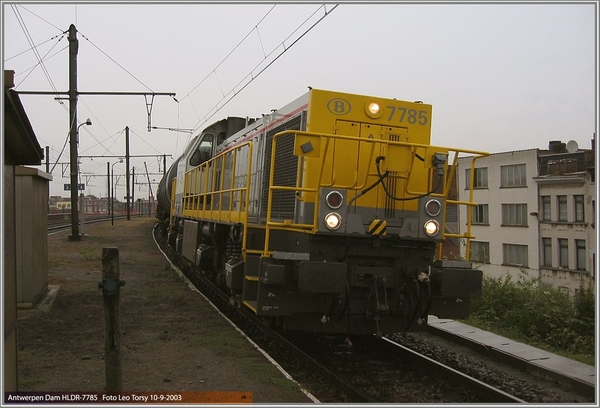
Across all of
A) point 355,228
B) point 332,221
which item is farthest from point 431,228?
point 332,221

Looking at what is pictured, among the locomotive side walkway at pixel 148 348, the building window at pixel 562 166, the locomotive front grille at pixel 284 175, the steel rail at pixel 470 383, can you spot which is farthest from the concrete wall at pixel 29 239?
the building window at pixel 562 166

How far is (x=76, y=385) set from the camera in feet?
19.9

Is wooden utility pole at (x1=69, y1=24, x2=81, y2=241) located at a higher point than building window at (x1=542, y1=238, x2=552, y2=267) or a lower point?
higher

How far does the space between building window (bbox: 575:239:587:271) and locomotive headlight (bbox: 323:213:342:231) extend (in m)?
29.4

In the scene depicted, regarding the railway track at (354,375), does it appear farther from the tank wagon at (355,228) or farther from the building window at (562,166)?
the building window at (562,166)

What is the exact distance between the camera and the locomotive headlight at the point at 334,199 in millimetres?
6898

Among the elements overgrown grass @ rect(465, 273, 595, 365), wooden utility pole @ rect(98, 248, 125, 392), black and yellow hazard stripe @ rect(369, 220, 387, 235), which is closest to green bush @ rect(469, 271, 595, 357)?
overgrown grass @ rect(465, 273, 595, 365)

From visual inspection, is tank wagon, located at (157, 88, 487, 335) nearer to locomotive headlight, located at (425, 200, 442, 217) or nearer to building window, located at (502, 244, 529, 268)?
locomotive headlight, located at (425, 200, 442, 217)

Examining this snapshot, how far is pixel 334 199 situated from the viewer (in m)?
6.92

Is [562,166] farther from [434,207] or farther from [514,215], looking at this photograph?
[434,207]

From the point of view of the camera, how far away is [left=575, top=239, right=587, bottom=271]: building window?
32.0 meters

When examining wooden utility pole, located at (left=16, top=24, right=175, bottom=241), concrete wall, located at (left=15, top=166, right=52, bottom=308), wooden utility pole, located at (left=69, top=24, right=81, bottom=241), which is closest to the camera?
concrete wall, located at (left=15, top=166, right=52, bottom=308)

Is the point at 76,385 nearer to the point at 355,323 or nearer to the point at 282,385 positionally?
the point at 282,385

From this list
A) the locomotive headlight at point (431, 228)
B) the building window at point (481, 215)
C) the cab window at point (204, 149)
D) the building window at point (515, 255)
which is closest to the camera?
the locomotive headlight at point (431, 228)
